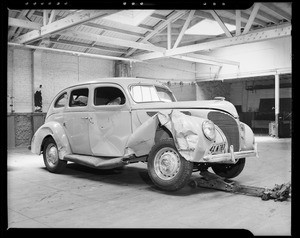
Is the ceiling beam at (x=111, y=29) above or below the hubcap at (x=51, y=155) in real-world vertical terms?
above

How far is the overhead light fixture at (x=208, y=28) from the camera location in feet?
38.6

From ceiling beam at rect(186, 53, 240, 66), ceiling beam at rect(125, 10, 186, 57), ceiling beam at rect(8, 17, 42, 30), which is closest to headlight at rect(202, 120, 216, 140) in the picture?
ceiling beam at rect(8, 17, 42, 30)

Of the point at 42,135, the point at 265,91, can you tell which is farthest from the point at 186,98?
the point at 42,135

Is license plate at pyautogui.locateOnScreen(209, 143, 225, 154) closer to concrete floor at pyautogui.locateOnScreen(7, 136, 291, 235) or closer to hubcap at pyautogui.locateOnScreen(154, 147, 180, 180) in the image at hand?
hubcap at pyautogui.locateOnScreen(154, 147, 180, 180)

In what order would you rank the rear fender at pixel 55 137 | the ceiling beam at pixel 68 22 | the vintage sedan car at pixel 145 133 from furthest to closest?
1. the ceiling beam at pixel 68 22
2. the rear fender at pixel 55 137
3. the vintage sedan car at pixel 145 133

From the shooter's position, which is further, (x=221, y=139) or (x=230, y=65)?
(x=230, y=65)

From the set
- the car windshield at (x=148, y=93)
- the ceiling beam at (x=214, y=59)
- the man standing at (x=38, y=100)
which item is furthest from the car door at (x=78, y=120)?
the ceiling beam at (x=214, y=59)

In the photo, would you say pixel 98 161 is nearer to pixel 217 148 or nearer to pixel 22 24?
pixel 217 148

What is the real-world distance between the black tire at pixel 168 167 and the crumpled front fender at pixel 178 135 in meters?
0.15

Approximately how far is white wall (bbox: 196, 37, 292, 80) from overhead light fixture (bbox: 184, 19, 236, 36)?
12.5 ft

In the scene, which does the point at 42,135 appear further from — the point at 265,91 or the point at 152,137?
the point at 265,91

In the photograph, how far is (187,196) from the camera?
415cm

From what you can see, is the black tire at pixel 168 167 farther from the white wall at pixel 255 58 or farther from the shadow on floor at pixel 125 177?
the white wall at pixel 255 58

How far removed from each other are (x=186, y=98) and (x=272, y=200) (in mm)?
14425
